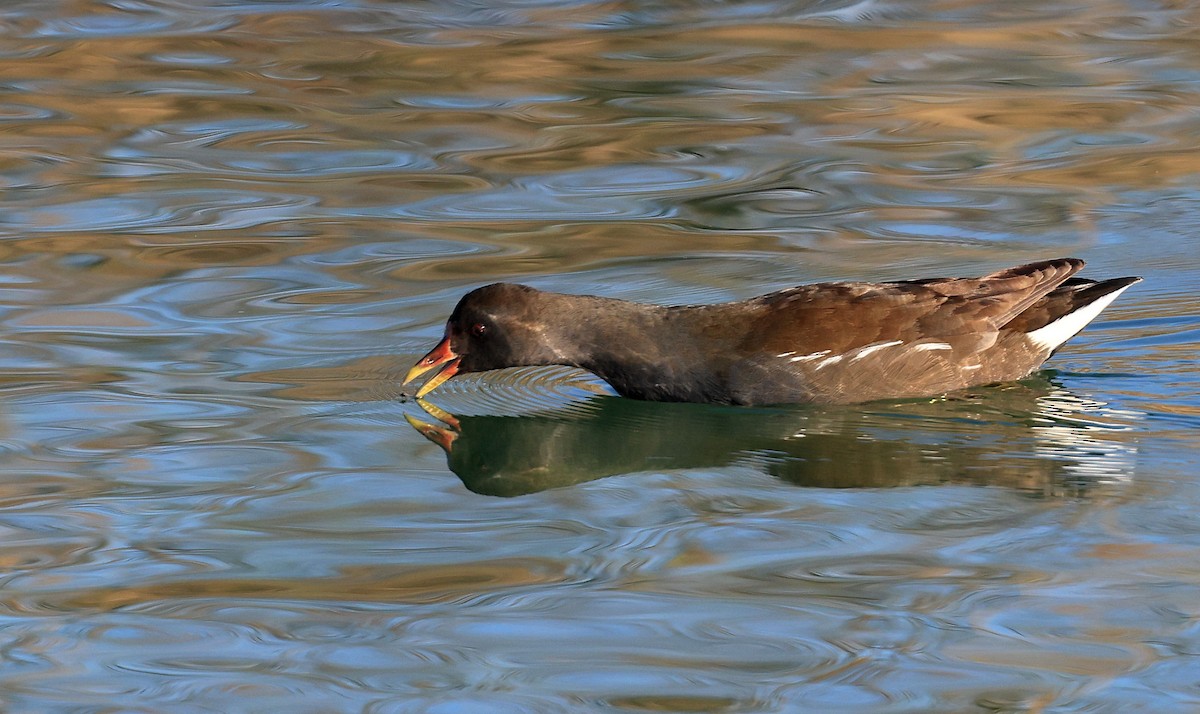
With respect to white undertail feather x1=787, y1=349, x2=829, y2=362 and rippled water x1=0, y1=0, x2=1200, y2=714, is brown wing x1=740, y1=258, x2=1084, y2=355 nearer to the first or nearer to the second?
white undertail feather x1=787, y1=349, x2=829, y2=362

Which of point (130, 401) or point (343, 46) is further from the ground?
point (343, 46)

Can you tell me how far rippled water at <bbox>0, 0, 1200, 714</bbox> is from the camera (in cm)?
495

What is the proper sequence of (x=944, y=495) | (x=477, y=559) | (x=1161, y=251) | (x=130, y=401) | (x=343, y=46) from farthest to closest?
1. (x=343, y=46)
2. (x=1161, y=251)
3. (x=130, y=401)
4. (x=944, y=495)
5. (x=477, y=559)

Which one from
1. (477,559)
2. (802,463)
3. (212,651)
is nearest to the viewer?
(212,651)

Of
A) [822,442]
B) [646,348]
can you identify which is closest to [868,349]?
[822,442]

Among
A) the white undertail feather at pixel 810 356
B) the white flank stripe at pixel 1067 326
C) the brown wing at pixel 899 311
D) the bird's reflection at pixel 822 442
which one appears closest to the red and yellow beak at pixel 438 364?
the bird's reflection at pixel 822 442

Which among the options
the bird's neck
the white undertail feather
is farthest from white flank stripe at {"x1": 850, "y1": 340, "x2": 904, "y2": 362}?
the bird's neck

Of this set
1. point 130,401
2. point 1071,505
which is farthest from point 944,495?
point 130,401

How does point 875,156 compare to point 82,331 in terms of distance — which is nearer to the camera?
point 82,331

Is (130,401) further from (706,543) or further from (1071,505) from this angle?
(1071,505)

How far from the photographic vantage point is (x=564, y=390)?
7816 mm

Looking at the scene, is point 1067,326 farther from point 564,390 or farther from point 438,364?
point 438,364

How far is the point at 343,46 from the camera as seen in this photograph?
14.1 m

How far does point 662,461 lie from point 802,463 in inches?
21.7
